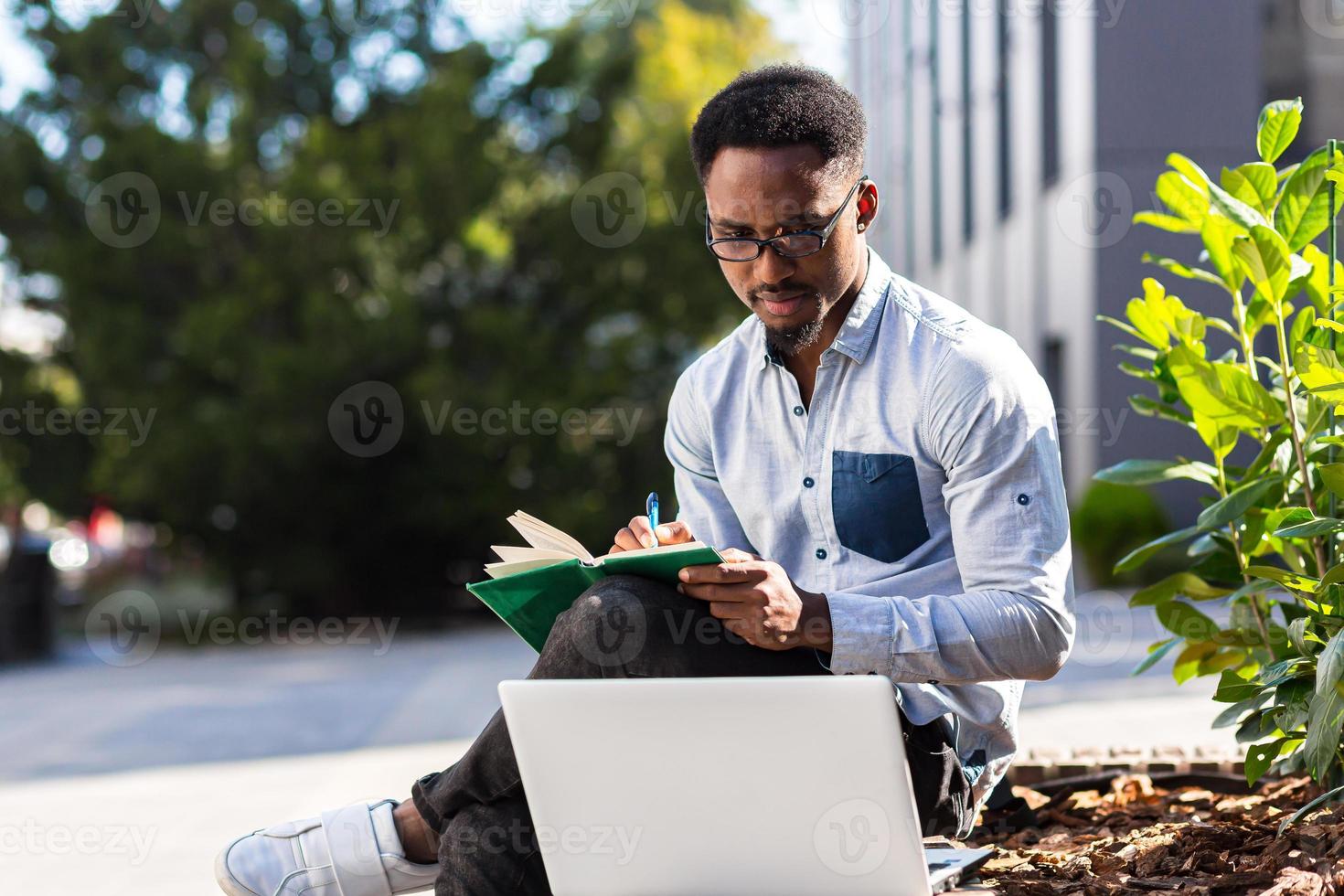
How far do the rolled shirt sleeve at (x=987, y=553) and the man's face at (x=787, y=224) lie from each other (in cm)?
25

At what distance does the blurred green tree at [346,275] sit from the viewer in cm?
1096

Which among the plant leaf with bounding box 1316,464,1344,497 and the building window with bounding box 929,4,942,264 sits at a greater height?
the building window with bounding box 929,4,942,264

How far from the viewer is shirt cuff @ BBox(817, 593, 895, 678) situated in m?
2.06

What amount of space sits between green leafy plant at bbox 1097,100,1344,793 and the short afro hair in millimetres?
514

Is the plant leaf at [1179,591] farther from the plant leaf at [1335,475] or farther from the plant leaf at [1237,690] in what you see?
the plant leaf at [1335,475]

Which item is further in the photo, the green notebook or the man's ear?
the man's ear

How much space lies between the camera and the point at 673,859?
6.39ft

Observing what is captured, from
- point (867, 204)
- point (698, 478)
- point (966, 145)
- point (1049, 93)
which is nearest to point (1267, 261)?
point (867, 204)

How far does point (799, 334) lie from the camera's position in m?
2.44

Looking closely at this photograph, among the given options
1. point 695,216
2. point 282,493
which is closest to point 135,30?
point 282,493

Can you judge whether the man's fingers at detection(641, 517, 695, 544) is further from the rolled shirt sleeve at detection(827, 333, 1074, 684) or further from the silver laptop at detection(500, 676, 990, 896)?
the silver laptop at detection(500, 676, 990, 896)

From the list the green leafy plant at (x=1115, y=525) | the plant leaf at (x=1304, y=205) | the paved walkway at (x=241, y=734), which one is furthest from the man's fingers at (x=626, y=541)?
the green leafy plant at (x=1115, y=525)

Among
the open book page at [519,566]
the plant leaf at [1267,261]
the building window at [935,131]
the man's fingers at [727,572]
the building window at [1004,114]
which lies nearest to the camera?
the man's fingers at [727,572]

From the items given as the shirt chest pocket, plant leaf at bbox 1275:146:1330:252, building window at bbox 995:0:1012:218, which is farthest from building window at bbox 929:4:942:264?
the shirt chest pocket
